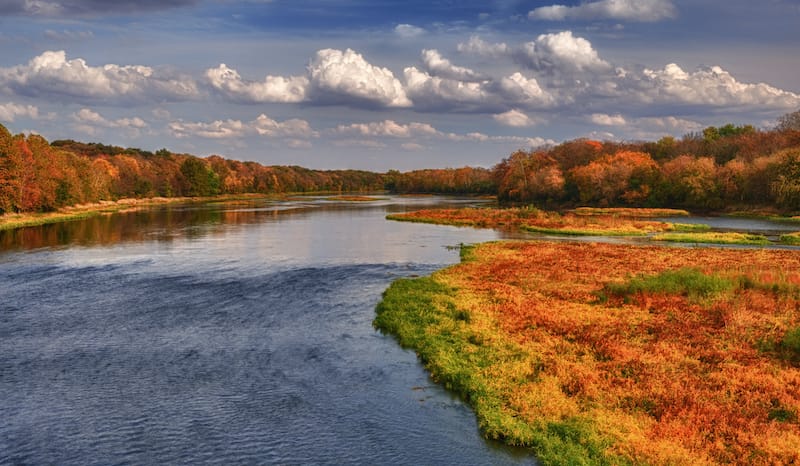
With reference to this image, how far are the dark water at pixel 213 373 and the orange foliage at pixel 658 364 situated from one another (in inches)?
121

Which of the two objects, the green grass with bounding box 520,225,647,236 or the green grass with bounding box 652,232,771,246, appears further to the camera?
the green grass with bounding box 520,225,647,236

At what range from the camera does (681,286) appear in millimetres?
29516

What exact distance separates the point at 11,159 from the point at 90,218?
1638 centimetres

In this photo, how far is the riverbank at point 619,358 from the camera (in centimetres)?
1384

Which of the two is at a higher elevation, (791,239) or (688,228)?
(688,228)

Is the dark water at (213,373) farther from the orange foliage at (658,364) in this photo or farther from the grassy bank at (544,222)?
the grassy bank at (544,222)

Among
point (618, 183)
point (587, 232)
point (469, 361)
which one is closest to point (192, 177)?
point (618, 183)

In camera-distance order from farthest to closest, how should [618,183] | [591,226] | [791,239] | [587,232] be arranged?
[618,183]
[591,226]
[587,232]
[791,239]

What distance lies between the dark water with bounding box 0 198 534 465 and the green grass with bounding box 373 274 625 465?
0.56 meters

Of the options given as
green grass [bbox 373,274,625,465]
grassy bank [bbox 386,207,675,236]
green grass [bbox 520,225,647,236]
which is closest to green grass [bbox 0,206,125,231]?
grassy bank [bbox 386,207,675,236]

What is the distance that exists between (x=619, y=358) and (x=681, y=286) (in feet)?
40.9

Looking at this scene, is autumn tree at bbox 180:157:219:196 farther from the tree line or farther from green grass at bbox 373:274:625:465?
green grass at bbox 373:274:625:465

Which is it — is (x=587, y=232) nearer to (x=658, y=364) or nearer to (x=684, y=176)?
(x=658, y=364)

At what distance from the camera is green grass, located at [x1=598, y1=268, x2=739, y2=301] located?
93.1 feet
